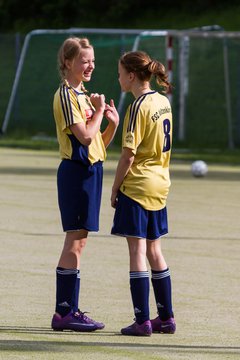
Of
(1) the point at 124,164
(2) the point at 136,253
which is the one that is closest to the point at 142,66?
(1) the point at 124,164

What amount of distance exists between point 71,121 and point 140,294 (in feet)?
3.76

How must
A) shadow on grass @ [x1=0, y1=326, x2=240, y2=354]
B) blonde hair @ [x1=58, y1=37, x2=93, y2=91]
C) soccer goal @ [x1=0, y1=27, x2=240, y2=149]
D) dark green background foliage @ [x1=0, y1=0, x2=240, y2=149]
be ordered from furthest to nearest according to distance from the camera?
dark green background foliage @ [x1=0, y1=0, x2=240, y2=149], soccer goal @ [x1=0, y1=27, x2=240, y2=149], blonde hair @ [x1=58, y1=37, x2=93, y2=91], shadow on grass @ [x1=0, y1=326, x2=240, y2=354]

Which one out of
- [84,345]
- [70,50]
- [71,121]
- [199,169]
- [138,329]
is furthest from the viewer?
[199,169]

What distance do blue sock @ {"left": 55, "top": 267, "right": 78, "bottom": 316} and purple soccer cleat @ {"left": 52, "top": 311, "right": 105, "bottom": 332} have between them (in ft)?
0.17

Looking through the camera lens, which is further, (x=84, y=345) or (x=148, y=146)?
(x=148, y=146)

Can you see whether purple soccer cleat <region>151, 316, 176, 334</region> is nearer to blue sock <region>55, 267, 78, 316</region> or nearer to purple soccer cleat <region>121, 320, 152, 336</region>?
purple soccer cleat <region>121, 320, 152, 336</region>

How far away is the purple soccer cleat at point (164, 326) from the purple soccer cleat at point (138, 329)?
0.15 metres

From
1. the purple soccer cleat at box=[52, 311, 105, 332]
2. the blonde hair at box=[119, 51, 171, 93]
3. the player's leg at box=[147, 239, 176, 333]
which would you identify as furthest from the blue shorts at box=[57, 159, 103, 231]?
the blonde hair at box=[119, 51, 171, 93]

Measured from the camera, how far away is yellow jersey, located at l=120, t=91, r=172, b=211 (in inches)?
307

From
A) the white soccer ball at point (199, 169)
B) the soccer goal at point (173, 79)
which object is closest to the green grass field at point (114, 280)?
the white soccer ball at point (199, 169)

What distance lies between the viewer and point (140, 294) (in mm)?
7820

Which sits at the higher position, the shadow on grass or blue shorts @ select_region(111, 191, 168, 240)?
blue shorts @ select_region(111, 191, 168, 240)

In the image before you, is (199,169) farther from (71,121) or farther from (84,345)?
(84,345)

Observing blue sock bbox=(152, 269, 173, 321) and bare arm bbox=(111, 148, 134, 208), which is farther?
blue sock bbox=(152, 269, 173, 321)
